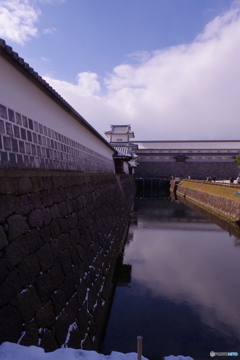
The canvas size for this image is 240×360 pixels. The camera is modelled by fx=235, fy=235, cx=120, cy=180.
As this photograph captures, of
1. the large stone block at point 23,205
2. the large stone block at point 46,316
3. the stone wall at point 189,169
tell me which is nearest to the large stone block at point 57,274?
the large stone block at point 46,316

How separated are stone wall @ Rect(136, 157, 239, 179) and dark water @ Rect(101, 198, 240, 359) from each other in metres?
29.6

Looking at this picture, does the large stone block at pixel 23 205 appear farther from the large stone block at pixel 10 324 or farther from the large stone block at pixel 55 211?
the large stone block at pixel 10 324

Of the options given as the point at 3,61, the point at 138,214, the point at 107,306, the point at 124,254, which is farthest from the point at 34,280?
the point at 138,214

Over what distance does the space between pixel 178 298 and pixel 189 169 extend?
35.2m

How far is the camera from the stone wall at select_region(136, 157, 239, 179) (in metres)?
37.8

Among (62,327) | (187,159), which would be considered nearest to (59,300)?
(62,327)

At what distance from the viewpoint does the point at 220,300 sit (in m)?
5.24

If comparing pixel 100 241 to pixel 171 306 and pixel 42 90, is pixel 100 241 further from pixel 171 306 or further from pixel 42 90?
pixel 42 90

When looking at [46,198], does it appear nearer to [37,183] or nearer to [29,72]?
[37,183]

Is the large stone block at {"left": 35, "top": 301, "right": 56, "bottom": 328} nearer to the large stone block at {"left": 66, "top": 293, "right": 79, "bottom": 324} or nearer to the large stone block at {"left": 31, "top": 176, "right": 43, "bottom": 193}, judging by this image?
the large stone block at {"left": 66, "top": 293, "right": 79, "bottom": 324}

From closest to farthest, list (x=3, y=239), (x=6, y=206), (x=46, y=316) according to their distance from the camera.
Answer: (x=3, y=239), (x=6, y=206), (x=46, y=316)

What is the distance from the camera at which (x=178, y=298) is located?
5.34 metres

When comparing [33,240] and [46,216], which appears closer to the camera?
[33,240]

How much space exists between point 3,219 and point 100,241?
3.77 m
